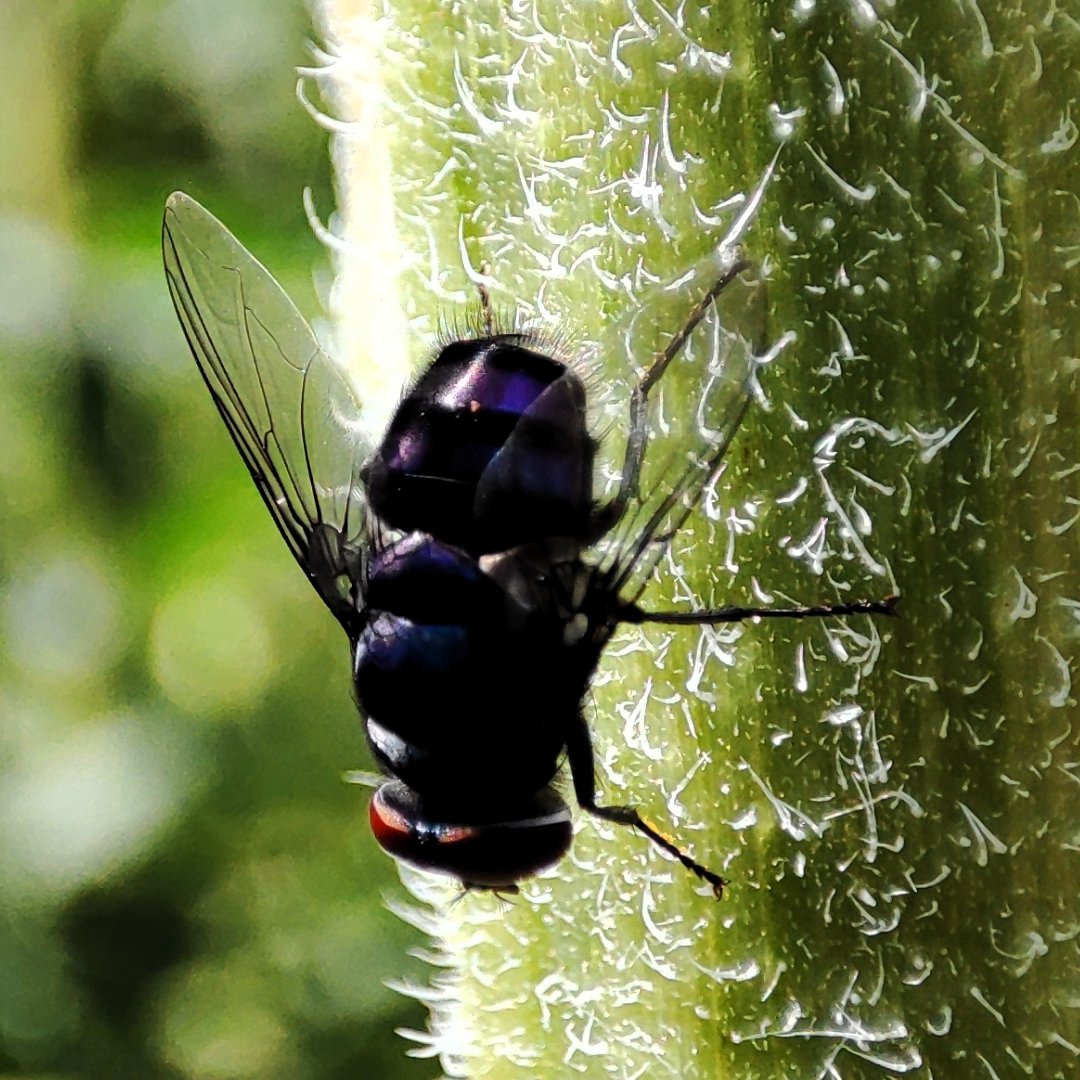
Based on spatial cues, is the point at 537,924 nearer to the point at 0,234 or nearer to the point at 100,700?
the point at 100,700

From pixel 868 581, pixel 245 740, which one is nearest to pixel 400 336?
pixel 868 581

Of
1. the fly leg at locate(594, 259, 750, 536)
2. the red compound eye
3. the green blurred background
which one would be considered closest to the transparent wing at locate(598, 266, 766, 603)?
the fly leg at locate(594, 259, 750, 536)

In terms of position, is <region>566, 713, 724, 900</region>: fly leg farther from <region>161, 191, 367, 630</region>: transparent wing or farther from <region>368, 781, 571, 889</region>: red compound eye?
<region>161, 191, 367, 630</region>: transparent wing

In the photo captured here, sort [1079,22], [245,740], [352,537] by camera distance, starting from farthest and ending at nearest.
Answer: [245,740]
[352,537]
[1079,22]

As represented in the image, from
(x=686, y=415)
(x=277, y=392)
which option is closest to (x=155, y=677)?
(x=277, y=392)

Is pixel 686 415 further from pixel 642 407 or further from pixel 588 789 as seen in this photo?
pixel 588 789

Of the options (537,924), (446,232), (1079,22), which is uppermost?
(1079,22)
